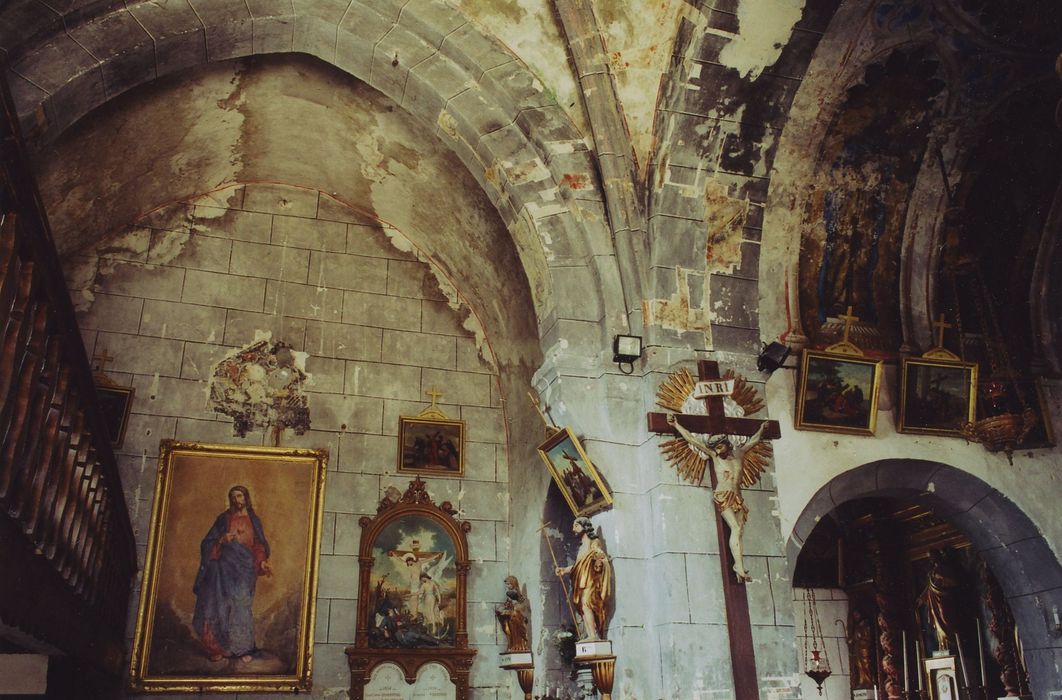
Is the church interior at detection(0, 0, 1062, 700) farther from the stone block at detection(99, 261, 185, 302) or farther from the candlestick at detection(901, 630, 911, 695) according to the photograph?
the candlestick at detection(901, 630, 911, 695)

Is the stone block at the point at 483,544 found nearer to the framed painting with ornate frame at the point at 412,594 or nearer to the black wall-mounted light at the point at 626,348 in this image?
the framed painting with ornate frame at the point at 412,594

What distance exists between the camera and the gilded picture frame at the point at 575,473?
243 inches

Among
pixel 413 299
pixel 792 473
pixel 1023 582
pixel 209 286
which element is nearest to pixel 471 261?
pixel 413 299

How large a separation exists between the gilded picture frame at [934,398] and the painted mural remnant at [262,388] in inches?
215

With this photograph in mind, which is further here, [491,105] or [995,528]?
[995,528]

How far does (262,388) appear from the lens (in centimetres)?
859

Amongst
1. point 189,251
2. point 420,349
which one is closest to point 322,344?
point 420,349

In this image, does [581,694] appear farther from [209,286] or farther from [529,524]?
[209,286]

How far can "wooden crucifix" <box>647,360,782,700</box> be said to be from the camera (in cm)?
572

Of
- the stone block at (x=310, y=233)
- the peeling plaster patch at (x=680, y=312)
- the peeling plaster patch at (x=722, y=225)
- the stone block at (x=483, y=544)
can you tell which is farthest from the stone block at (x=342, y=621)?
the peeling plaster patch at (x=722, y=225)

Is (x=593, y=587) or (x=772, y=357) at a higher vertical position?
(x=772, y=357)

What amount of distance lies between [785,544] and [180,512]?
527 cm

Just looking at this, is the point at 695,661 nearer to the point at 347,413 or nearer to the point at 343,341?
the point at 347,413

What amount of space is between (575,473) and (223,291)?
4.46 m
